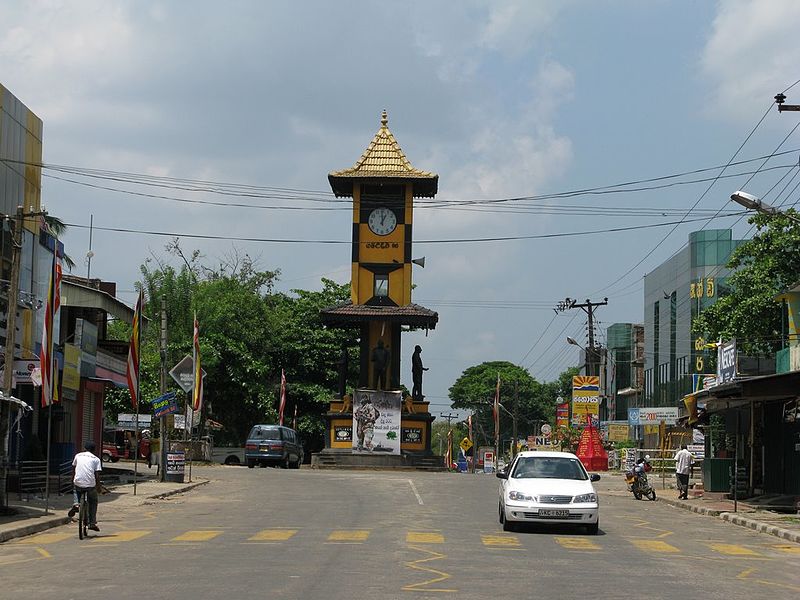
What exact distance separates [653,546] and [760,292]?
25.9 meters

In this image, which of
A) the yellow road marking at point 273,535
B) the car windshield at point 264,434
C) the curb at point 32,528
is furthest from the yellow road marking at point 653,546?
the car windshield at point 264,434

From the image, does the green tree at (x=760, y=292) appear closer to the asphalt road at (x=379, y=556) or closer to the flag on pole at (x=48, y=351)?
the asphalt road at (x=379, y=556)

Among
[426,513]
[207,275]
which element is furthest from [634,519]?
[207,275]

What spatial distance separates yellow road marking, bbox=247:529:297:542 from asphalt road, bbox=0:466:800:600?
1.4 inches

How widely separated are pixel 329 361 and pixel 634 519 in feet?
157

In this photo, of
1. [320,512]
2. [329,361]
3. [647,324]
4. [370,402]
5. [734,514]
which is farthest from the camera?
[647,324]

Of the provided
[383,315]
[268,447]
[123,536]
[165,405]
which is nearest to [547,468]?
[123,536]

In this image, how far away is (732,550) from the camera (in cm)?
Result: 2028

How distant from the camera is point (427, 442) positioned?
185ft

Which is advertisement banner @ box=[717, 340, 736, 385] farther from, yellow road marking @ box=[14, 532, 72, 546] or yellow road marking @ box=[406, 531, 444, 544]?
yellow road marking @ box=[14, 532, 72, 546]

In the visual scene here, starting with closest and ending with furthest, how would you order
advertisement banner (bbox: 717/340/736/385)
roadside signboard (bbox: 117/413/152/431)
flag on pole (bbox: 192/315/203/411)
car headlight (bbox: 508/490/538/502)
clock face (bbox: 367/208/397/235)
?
1. car headlight (bbox: 508/490/538/502)
2. advertisement banner (bbox: 717/340/736/385)
3. flag on pole (bbox: 192/315/203/411)
4. clock face (bbox: 367/208/397/235)
5. roadside signboard (bbox: 117/413/152/431)

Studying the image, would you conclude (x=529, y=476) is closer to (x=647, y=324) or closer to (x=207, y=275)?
(x=207, y=275)

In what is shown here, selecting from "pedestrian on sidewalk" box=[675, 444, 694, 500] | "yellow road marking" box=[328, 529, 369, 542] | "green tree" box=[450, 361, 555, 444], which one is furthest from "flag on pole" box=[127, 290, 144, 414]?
"green tree" box=[450, 361, 555, 444]

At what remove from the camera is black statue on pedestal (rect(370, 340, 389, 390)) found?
187 feet
